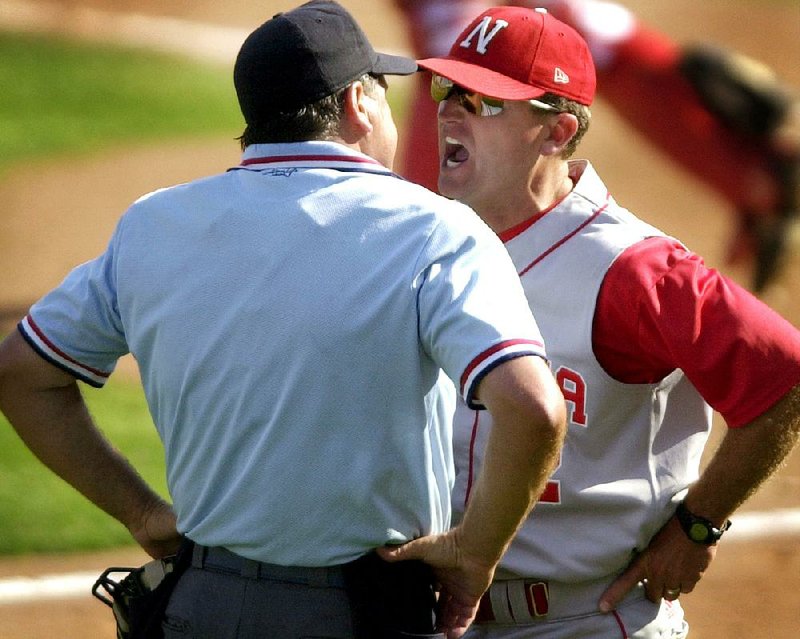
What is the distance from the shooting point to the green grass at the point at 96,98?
11.2 metres

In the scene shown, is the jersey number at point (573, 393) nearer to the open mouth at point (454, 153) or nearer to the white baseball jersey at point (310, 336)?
the white baseball jersey at point (310, 336)

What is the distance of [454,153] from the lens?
3.12 m

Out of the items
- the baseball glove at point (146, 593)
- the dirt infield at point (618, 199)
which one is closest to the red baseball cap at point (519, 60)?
the baseball glove at point (146, 593)

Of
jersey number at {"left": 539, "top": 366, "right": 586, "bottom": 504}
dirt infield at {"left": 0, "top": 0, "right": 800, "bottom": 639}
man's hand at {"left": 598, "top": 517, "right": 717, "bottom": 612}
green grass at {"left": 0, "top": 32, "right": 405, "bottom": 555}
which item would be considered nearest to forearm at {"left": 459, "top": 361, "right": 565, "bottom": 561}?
jersey number at {"left": 539, "top": 366, "right": 586, "bottom": 504}

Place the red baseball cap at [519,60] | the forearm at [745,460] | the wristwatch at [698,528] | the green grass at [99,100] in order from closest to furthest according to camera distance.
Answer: the forearm at [745,460] < the wristwatch at [698,528] < the red baseball cap at [519,60] < the green grass at [99,100]

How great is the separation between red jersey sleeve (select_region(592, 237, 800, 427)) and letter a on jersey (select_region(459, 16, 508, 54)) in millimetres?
633

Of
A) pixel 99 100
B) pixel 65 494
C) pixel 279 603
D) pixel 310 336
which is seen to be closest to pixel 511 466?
pixel 310 336

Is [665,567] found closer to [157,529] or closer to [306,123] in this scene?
[157,529]

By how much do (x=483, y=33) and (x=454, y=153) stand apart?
279 mm

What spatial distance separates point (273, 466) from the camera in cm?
240

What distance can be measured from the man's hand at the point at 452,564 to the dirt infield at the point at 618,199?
2.23 meters

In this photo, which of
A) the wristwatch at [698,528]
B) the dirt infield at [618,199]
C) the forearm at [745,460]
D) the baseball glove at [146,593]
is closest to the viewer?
the baseball glove at [146,593]

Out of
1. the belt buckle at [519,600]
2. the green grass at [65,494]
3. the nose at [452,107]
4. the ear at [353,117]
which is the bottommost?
the green grass at [65,494]

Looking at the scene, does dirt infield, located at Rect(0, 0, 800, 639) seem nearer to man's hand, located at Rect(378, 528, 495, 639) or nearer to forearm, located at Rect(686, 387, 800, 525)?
forearm, located at Rect(686, 387, 800, 525)
